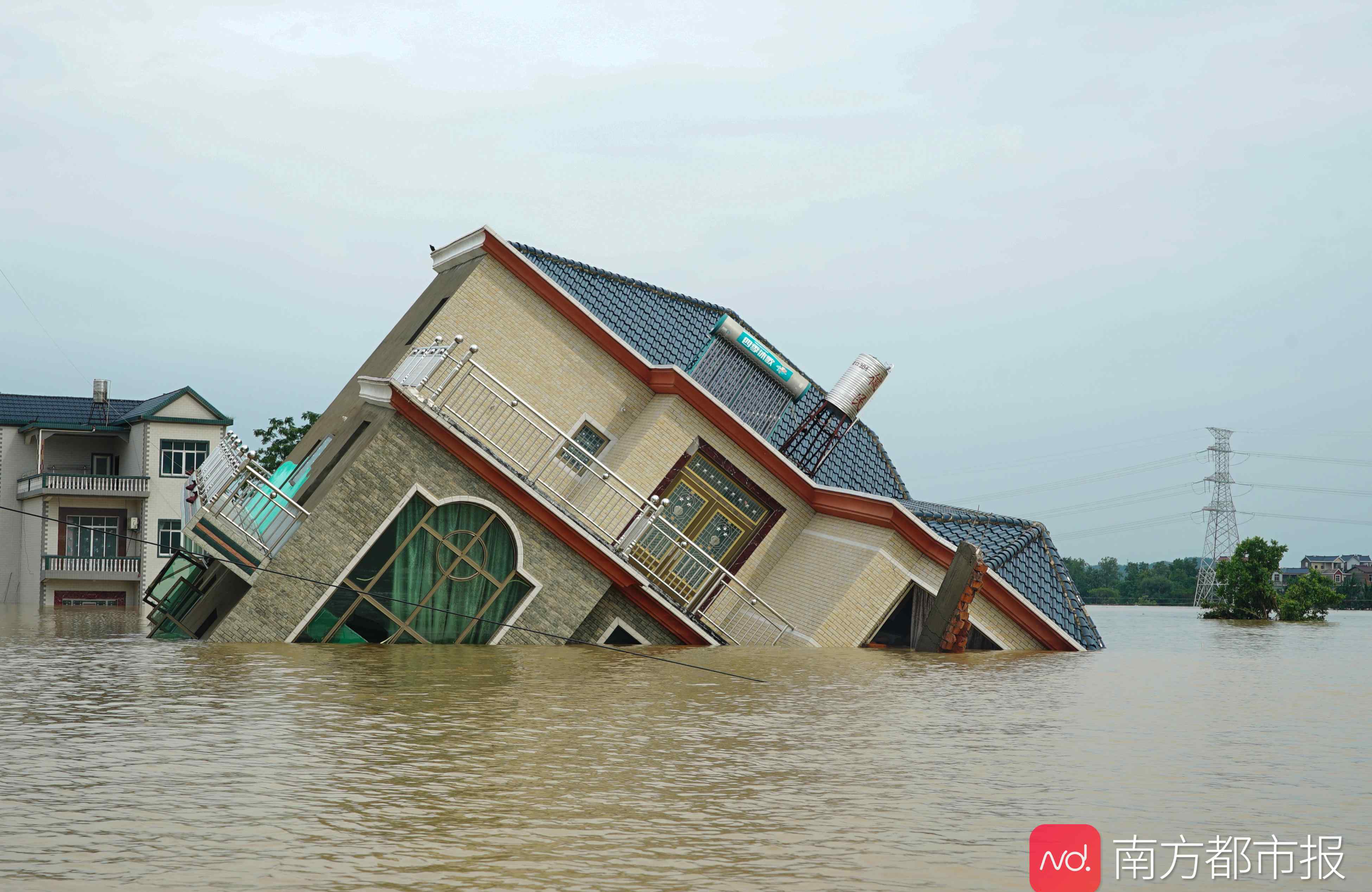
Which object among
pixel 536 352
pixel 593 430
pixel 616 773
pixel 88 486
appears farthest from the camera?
pixel 88 486

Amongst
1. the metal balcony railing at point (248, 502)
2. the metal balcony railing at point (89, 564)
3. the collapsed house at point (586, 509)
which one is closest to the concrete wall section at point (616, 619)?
the collapsed house at point (586, 509)

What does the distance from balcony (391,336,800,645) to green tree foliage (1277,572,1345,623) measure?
40485 millimetres

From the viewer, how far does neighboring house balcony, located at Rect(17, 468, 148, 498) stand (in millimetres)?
55094

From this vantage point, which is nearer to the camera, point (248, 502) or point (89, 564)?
point (248, 502)

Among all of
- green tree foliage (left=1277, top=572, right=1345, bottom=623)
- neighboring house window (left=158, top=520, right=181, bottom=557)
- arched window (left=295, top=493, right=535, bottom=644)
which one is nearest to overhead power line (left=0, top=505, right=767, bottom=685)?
arched window (left=295, top=493, right=535, bottom=644)

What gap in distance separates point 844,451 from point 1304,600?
37.1m

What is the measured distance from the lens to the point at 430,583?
21219 millimetres

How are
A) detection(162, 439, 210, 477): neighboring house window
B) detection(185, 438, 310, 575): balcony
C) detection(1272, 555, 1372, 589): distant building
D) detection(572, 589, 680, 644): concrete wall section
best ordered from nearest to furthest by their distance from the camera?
detection(185, 438, 310, 575): balcony, detection(572, 589, 680, 644): concrete wall section, detection(162, 439, 210, 477): neighboring house window, detection(1272, 555, 1372, 589): distant building

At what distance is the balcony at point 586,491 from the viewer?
21500 millimetres

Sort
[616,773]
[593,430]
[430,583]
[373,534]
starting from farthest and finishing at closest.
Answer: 1. [593,430]
2. [430,583]
3. [373,534]
4. [616,773]

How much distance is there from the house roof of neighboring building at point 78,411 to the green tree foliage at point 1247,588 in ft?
148

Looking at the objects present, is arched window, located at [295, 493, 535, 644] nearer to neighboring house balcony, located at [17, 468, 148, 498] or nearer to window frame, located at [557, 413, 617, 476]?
window frame, located at [557, 413, 617, 476]

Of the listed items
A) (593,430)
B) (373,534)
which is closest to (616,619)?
(373,534)

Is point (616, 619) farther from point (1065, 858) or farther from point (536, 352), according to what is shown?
point (1065, 858)
